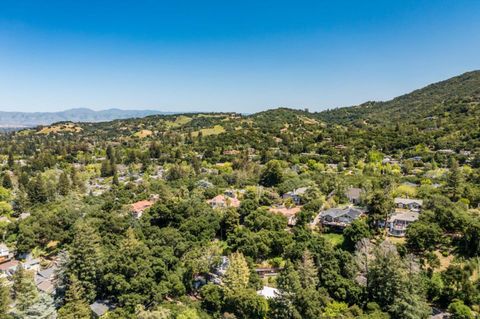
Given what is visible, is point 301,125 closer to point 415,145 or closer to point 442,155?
point 415,145

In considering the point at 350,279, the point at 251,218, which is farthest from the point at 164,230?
the point at 350,279

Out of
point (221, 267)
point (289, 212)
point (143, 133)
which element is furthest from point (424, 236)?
point (143, 133)

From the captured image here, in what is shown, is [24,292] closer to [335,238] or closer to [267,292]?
[267,292]

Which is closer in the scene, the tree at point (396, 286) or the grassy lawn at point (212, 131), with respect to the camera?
the tree at point (396, 286)

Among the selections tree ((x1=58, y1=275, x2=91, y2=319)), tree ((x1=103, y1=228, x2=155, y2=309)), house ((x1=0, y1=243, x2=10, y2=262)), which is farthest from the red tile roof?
tree ((x1=58, y1=275, x2=91, y2=319))

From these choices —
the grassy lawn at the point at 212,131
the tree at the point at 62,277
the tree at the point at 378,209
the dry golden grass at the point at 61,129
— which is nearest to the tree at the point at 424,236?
the tree at the point at 378,209

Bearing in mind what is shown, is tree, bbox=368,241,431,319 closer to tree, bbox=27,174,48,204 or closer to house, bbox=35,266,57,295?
house, bbox=35,266,57,295

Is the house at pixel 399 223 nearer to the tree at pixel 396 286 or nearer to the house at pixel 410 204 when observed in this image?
the house at pixel 410 204
